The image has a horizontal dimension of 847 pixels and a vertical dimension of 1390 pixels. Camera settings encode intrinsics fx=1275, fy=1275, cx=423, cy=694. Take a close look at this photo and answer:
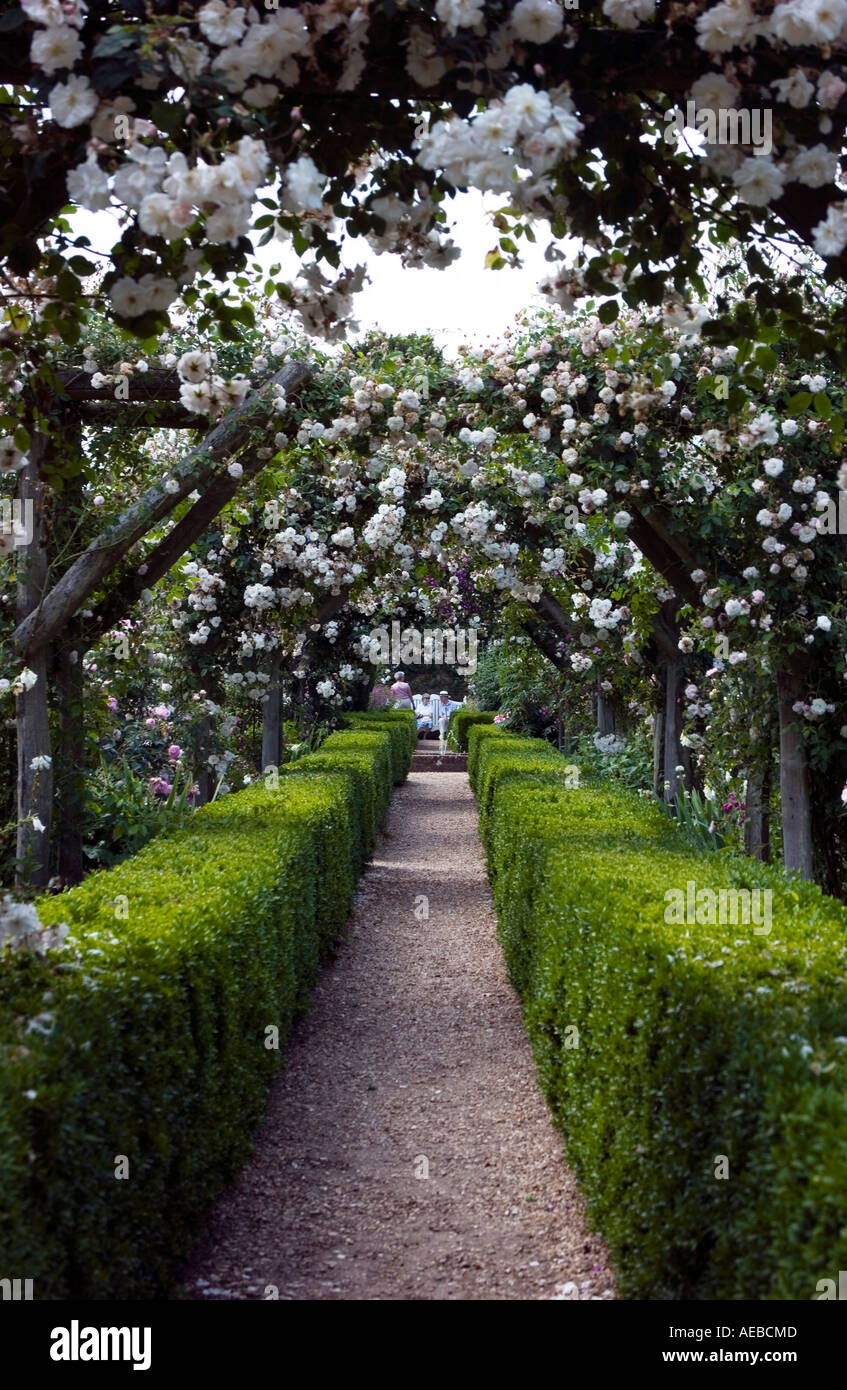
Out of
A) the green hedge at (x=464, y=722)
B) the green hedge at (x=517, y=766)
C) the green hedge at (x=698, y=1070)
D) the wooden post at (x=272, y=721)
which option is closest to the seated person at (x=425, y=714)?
the green hedge at (x=464, y=722)

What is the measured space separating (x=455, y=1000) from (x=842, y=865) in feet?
6.83

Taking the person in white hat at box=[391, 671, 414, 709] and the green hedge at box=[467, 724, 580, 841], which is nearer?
the green hedge at box=[467, 724, 580, 841]

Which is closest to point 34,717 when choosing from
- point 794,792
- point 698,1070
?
point 794,792

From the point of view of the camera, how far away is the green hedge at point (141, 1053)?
2.13m

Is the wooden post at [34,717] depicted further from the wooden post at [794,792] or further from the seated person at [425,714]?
the seated person at [425,714]

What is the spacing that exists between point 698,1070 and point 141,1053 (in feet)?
3.82

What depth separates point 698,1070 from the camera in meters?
2.46

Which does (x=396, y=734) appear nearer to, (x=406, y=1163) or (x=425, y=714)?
(x=425, y=714)

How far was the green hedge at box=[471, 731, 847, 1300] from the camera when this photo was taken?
6.45 ft

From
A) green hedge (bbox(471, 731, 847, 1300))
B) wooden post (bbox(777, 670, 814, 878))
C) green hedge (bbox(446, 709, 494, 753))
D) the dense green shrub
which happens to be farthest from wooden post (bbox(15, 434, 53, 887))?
green hedge (bbox(446, 709, 494, 753))

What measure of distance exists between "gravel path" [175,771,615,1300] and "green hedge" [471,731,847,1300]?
204 mm

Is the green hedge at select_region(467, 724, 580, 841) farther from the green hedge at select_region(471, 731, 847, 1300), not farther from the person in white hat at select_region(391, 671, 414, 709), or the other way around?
the person in white hat at select_region(391, 671, 414, 709)

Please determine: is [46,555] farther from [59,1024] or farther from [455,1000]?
[59,1024]

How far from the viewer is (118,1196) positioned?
2543mm
